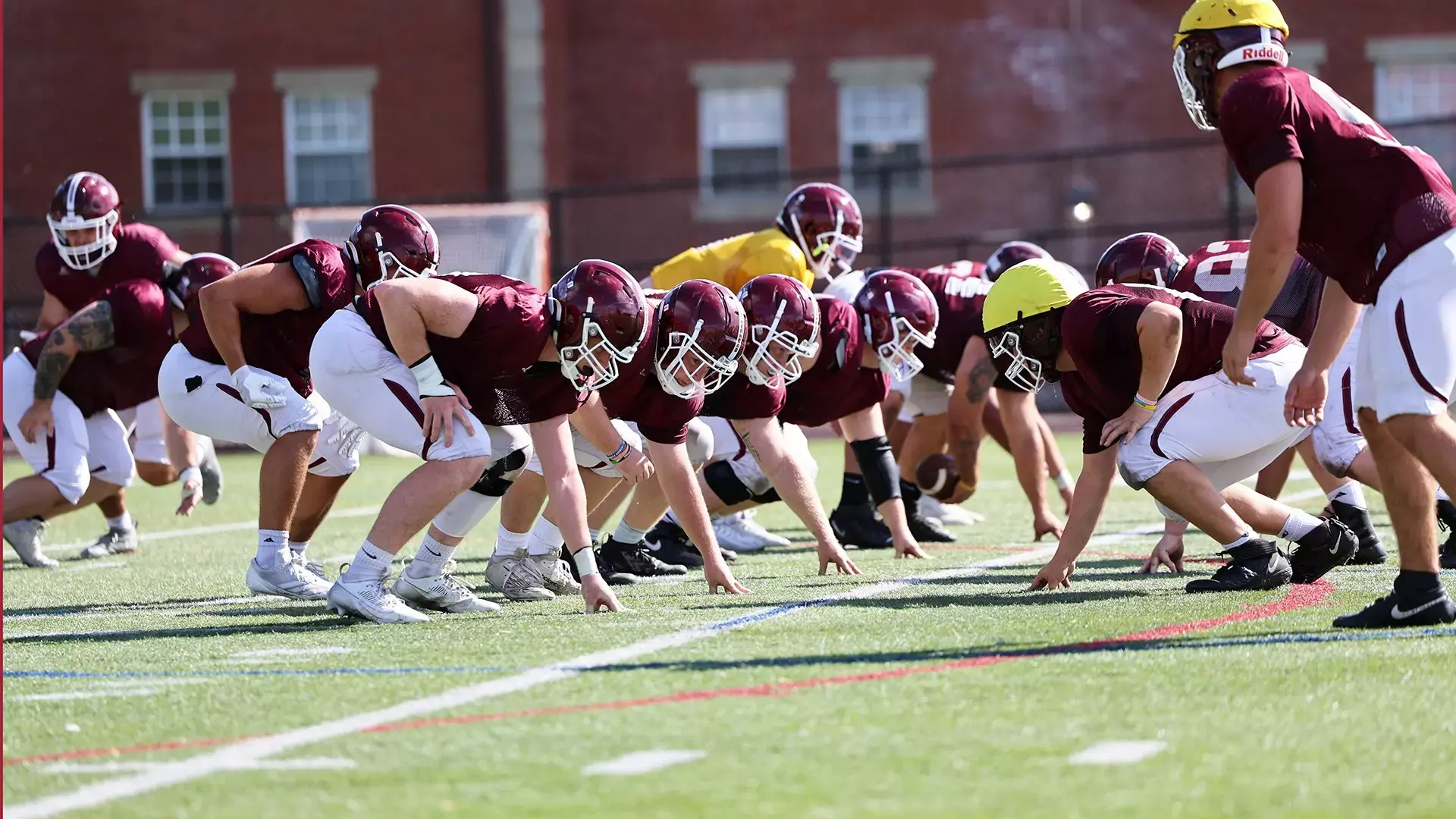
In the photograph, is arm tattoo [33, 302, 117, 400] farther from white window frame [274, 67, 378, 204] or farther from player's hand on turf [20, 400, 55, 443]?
white window frame [274, 67, 378, 204]

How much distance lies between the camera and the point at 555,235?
22047mm

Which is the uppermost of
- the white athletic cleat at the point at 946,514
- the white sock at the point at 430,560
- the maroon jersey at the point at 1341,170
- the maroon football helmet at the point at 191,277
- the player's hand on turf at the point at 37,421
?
the maroon jersey at the point at 1341,170

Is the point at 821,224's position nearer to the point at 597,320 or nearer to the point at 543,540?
the point at 543,540

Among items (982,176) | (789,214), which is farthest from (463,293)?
(982,176)

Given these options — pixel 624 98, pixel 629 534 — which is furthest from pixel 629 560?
pixel 624 98

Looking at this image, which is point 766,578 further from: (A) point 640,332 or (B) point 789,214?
A: (B) point 789,214

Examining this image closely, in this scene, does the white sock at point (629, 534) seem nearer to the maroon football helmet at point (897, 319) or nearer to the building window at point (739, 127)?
the maroon football helmet at point (897, 319)

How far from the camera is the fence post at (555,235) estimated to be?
71.7 ft

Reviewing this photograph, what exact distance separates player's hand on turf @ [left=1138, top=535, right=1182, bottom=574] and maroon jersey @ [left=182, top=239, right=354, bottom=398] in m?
3.23

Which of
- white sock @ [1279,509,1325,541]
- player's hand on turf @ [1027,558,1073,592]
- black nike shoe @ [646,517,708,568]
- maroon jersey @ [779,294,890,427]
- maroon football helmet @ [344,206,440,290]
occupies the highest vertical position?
maroon football helmet @ [344,206,440,290]

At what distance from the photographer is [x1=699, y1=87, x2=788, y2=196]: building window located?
25984 millimetres

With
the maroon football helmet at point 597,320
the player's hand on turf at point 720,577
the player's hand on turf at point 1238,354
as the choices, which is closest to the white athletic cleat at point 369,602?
the maroon football helmet at point 597,320

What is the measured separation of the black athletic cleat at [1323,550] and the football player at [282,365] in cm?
320

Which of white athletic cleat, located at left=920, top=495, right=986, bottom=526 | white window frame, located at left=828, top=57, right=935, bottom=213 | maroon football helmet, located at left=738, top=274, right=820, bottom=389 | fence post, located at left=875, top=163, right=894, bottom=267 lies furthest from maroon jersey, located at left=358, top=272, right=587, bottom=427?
white window frame, located at left=828, top=57, right=935, bottom=213
